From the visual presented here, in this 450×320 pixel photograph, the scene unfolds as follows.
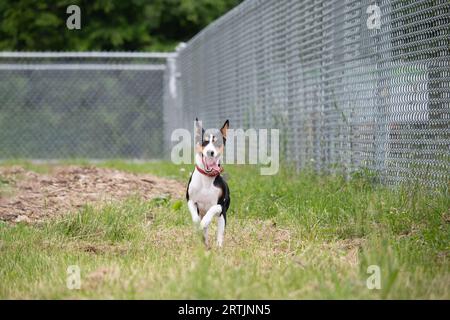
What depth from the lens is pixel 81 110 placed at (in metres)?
15.5

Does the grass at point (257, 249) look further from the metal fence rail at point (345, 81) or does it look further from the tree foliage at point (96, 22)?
the tree foliage at point (96, 22)

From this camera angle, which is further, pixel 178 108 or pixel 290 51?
pixel 178 108

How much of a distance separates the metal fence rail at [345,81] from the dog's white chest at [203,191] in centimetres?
162

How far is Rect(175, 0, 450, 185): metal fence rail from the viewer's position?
6.12 m

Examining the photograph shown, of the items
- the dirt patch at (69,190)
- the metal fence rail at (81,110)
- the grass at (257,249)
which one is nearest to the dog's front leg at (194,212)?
the grass at (257,249)

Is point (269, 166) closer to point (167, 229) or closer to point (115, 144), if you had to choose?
point (167, 229)

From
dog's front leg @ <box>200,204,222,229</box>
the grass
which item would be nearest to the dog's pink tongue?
dog's front leg @ <box>200,204,222,229</box>

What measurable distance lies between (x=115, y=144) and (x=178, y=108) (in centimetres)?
141

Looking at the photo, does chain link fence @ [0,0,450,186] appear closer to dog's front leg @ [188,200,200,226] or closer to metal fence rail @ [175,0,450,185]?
metal fence rail @ [175,0,450,185]

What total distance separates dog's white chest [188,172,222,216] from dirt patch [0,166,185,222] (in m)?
1.54

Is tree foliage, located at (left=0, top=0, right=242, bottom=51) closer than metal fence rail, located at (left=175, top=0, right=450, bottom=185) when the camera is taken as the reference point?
No

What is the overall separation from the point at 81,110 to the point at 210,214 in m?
10.4

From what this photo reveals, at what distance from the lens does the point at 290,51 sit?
9.59 meters
